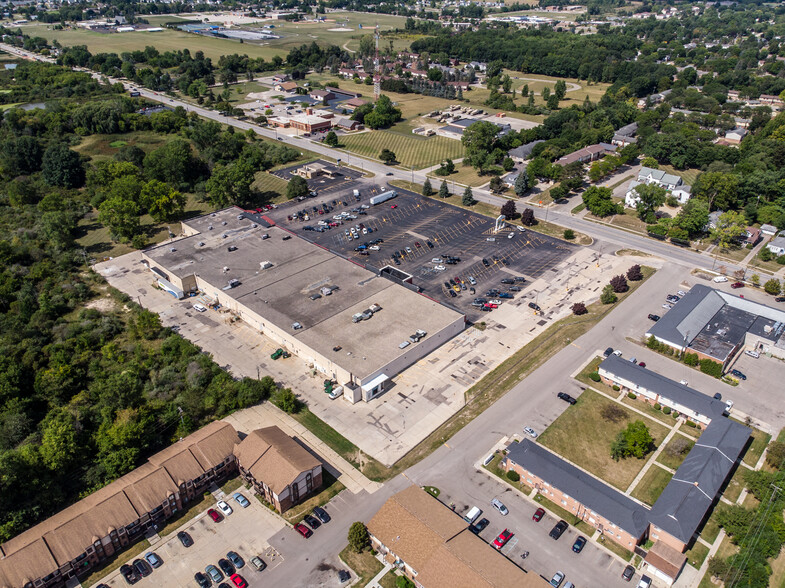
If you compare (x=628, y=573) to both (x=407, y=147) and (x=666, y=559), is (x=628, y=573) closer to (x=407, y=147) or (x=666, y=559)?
(x=666, y=559)

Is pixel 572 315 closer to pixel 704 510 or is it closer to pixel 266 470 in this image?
pixel 704 510

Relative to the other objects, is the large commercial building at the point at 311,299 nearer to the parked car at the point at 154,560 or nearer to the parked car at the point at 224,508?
the parked car at the point at 224,508

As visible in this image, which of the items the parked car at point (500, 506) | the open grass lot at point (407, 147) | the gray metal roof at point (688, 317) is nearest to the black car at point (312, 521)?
the parked car at point (500, 506)

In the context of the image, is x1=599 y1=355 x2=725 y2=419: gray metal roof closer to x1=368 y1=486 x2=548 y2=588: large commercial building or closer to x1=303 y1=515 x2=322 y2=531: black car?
x1=368 y1=486 x2=548 y2=588: large commercial building

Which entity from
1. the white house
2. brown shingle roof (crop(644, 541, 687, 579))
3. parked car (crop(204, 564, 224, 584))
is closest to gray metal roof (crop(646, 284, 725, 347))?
the white house

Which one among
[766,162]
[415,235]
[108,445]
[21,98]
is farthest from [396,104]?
[108,445]

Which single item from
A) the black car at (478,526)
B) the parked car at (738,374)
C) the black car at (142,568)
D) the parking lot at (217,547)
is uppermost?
the parked car at (738,374)
